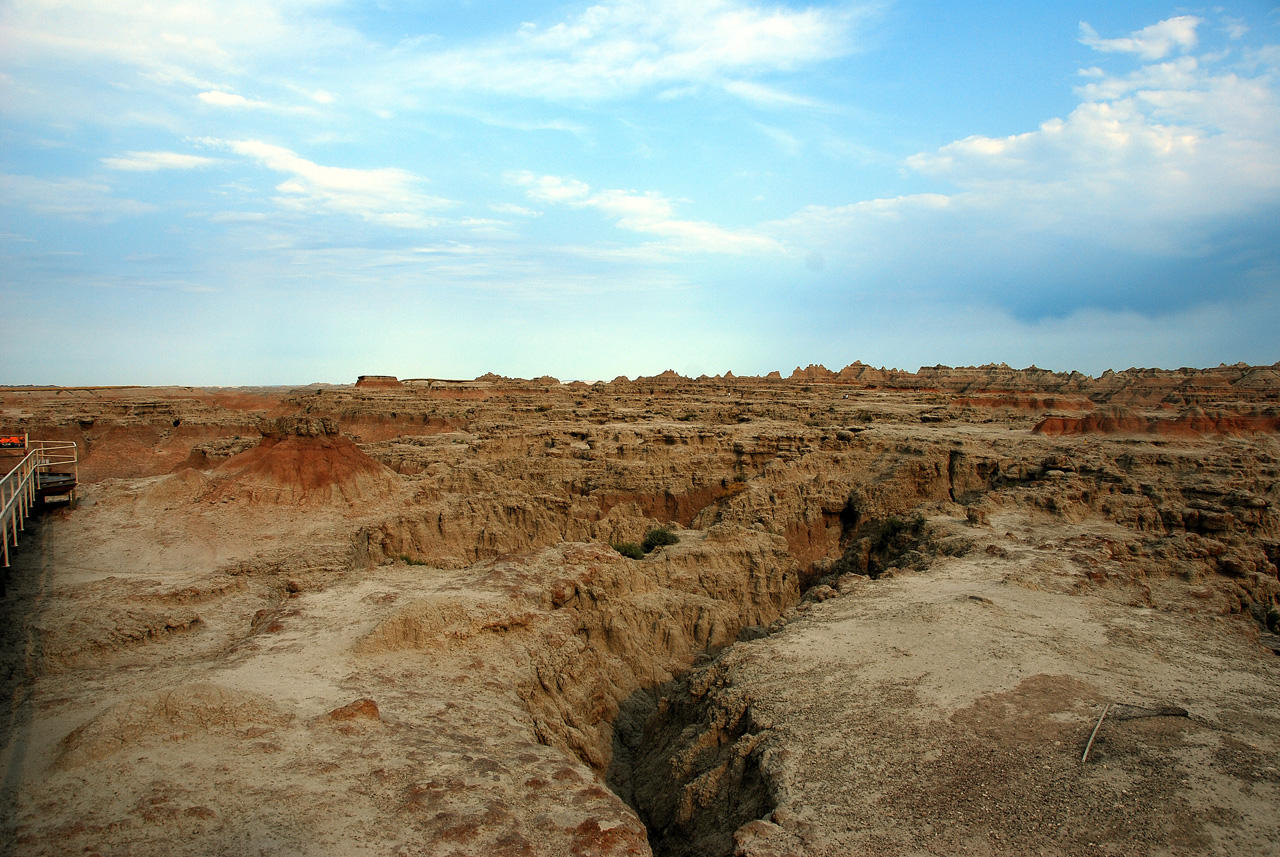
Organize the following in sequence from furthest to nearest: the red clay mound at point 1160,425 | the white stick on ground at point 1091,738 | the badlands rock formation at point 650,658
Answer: the red clay mound at point 1160,425 → the white stick on ground at point 1091,738 → the badlands rock formation at point 650,658

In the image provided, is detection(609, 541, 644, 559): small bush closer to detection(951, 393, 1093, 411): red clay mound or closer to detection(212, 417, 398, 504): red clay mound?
detection(212, 417, 398, 504): red clay mound

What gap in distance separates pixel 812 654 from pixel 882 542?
9722 millimetres

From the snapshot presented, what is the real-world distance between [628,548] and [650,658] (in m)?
4.37

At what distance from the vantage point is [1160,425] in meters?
33.6

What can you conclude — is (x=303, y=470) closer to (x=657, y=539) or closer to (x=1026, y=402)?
(x=657, y=539)

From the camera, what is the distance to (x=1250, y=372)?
54219 mm

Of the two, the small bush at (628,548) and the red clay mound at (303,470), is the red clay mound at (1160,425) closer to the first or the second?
the small bush at (628,548)

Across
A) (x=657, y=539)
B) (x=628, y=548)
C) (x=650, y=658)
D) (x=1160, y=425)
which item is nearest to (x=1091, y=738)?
(x=650, y=658)

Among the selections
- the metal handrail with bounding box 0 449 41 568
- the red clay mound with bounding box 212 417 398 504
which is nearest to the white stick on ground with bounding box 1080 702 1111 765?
the metal handrail with bounding box 0 449 41 568

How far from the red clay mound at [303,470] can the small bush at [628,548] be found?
7031mm

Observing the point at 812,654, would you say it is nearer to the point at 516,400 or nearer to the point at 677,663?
the point at 677,663

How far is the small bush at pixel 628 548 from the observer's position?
16438 mm

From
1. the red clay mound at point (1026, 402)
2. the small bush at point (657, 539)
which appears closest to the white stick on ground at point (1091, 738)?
the small bush at point (657, 539)

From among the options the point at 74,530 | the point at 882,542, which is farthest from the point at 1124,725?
the point at 74,530
